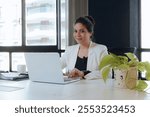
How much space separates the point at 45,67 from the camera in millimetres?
1523

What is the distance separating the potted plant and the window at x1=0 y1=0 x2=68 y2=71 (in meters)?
2.74

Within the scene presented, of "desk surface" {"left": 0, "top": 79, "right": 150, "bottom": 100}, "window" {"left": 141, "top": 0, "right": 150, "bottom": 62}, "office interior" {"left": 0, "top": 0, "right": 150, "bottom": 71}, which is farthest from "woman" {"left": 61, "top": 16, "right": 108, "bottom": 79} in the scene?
"window" {"left": 141, "top": 0, "right": 150, "bottom": 62}

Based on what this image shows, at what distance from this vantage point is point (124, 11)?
3.69m

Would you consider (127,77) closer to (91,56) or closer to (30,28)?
(91,56)

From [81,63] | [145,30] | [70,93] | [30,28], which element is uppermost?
[30,28]

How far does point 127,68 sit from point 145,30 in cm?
278

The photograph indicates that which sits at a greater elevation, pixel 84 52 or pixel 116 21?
pixel 116 21

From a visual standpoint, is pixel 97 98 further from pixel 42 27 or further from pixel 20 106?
pixel 42 27

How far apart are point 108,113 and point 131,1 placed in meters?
2.95

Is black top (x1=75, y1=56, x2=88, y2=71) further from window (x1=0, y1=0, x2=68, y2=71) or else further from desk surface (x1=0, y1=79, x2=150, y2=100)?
window (x1=0, y1=0, x2=68, y2=71)

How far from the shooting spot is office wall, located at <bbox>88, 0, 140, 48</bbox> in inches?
145

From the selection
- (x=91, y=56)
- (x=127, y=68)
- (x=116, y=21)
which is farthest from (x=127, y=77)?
(x=116, y=21)

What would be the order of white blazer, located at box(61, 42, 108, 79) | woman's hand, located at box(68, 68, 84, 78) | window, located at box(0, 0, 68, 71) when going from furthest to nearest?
window, located at box(0, 0, 68, 71)
white blazer, located at box(61, 42, 108, 79)
woman's hand, located at box(68, 68, 84, 78)

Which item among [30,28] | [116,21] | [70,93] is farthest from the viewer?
[30,28]
